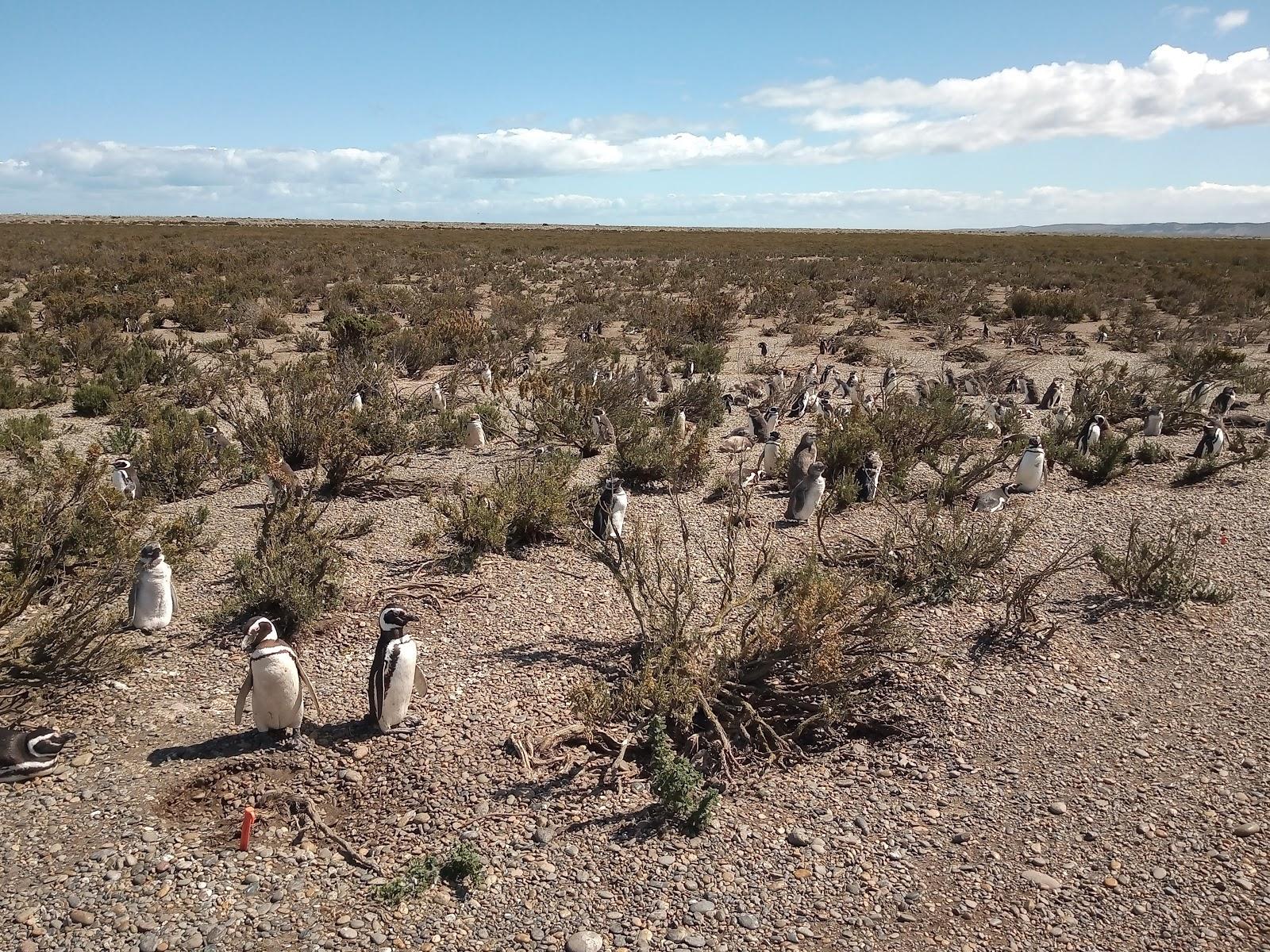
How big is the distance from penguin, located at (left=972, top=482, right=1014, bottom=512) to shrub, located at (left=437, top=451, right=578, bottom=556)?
4382mm

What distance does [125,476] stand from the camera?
8.59 metres

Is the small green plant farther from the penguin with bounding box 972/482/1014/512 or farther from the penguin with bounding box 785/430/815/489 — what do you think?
the penguin with bounding box 972/482/1014/512

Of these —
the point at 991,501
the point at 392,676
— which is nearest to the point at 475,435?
the point at 991,501

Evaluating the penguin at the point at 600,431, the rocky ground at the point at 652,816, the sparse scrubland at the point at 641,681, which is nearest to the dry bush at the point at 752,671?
the sparse scrubland at the point at 641,681

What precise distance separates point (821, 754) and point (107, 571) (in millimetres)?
4684

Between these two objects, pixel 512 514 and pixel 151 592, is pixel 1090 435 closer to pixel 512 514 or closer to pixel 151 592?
pixel 512 514

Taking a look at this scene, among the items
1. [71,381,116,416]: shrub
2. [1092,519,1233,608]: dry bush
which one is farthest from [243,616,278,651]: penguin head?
[71,381,116,416]: shrub

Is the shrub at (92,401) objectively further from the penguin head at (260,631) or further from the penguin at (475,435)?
the penguin head at (260,631)

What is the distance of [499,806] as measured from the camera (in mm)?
4254

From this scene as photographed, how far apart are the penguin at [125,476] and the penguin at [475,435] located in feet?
13.1

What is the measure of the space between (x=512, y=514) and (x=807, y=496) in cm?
301

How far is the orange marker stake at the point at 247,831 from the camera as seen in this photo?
3918 millimetres

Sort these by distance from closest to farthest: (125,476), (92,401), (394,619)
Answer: (394,619)
(125,476)
(92,401)

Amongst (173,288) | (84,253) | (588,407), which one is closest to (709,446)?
(588,407)
